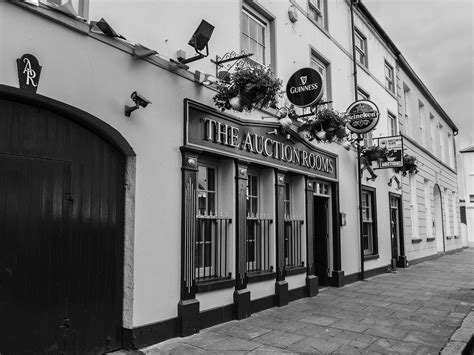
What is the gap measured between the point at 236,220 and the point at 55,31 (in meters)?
3.98

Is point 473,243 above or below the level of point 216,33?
below

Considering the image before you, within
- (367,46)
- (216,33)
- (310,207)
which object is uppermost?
(367,46)

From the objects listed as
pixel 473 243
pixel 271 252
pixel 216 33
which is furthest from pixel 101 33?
pixel 473 243

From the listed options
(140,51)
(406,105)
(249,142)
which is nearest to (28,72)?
(140,51)

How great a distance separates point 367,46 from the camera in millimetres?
14086

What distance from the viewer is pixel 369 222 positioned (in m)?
13.0

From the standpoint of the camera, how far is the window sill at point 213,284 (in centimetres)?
628

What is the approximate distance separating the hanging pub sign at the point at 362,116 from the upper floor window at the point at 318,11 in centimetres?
233

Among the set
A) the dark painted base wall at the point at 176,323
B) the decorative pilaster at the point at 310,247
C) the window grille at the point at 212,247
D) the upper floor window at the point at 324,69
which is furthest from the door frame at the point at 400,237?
the window grille at the point at 212,247

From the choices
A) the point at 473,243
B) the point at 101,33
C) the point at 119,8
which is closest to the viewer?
the point at 101,33

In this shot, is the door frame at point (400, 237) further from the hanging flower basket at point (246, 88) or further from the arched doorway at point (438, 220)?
the hanging flower basket at point (246, 88)

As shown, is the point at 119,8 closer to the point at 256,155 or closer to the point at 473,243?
the point at 256,155

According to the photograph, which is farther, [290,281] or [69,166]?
[290,281]

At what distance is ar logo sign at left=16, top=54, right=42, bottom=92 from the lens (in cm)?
415
